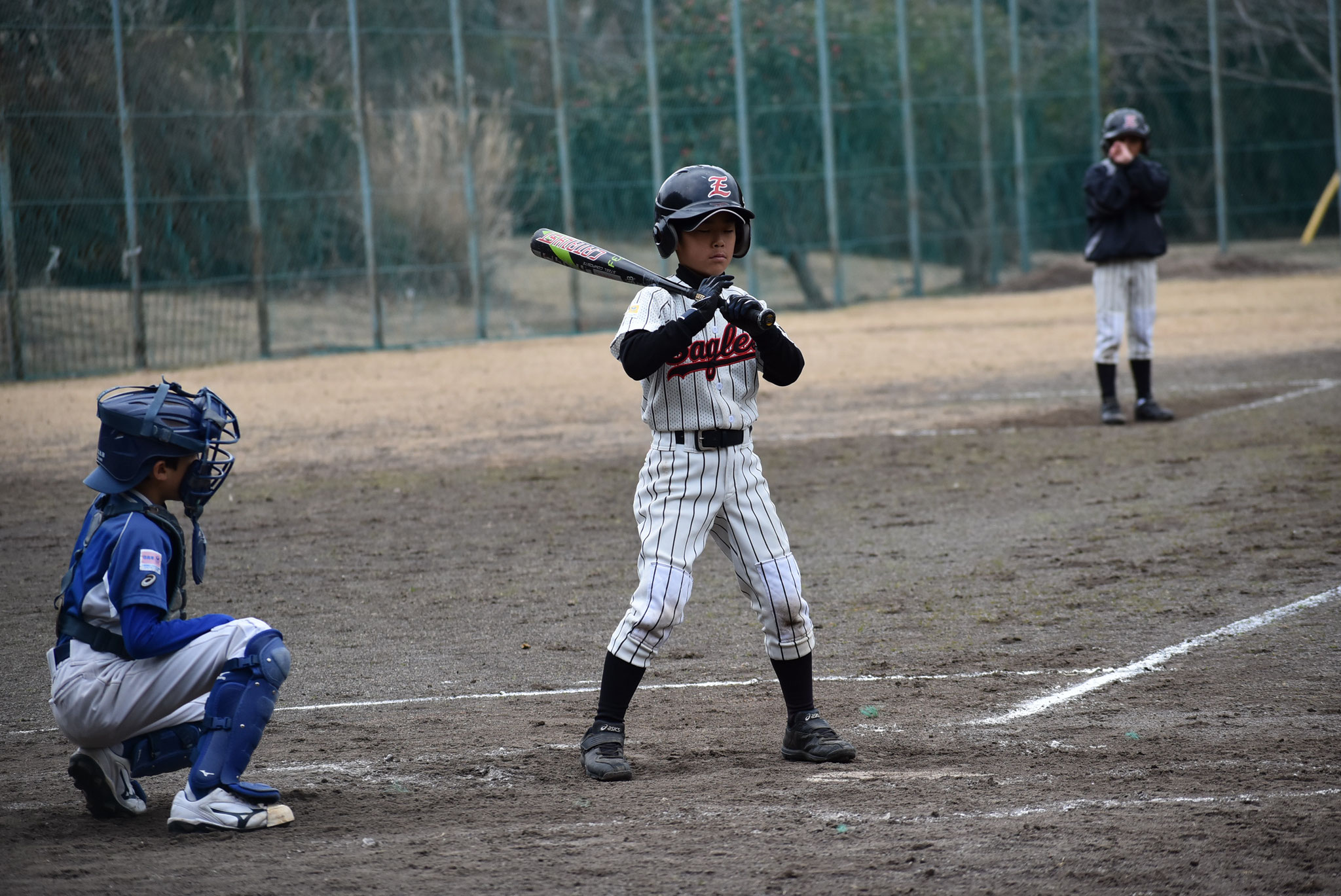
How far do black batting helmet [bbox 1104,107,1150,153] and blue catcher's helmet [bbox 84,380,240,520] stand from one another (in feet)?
30.5

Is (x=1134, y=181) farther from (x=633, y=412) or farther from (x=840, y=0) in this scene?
(x=840, y=0)

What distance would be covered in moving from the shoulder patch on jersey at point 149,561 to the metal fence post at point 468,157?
62.8 ft

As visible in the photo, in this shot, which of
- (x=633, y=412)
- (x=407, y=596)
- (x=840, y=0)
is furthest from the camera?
(x=840, y=0)

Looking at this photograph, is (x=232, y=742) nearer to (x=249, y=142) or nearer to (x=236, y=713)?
(x=236, y=713)

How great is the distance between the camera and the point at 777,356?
4.52 metres

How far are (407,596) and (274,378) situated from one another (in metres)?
12.1

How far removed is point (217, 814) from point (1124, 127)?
32.3 ft

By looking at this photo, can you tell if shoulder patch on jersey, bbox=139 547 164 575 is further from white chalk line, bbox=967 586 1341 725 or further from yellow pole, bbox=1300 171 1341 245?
yellow pole, bbox=1300 171 1341 245

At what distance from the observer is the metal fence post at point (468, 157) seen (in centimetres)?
2248

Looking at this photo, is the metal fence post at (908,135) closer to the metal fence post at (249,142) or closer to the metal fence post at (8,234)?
the metal fence post at (249,142)

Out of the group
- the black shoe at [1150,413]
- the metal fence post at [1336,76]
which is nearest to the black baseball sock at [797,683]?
the black shoe at [1150,413]

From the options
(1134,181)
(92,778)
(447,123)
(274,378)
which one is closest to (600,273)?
(92,778)

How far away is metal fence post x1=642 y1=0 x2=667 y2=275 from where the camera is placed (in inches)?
947

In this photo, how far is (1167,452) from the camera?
401 inches
